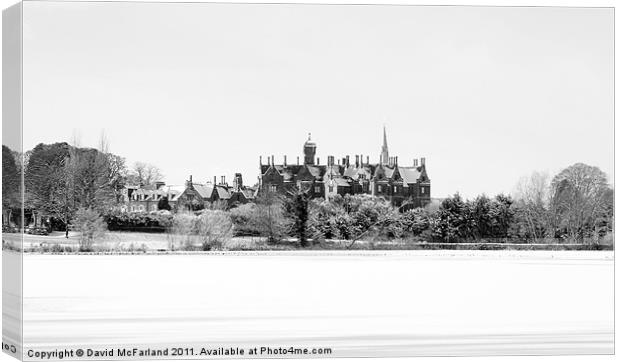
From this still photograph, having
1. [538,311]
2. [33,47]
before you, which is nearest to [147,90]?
[33,47]

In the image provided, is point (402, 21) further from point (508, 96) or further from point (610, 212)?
point (610, 212)

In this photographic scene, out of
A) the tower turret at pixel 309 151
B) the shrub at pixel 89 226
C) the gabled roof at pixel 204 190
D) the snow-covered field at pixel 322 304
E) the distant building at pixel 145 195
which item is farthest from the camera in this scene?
the distant building at pixel 145 195

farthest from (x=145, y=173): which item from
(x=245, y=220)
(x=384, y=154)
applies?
(x=384, y=154)

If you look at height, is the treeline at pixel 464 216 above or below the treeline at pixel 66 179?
below

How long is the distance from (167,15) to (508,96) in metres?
4.99

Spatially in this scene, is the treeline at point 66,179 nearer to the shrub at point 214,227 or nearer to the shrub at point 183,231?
the shrub at point 183,231

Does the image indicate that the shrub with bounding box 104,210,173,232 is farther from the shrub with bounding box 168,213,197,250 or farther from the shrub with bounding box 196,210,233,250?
the shrub with bounding box 196,210,233,250

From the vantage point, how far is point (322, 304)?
1098cm

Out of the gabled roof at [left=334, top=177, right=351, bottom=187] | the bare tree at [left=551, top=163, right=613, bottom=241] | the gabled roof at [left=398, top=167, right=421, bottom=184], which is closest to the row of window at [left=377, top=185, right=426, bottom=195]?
the gabled roof at [left=398, top=167, right=421, bottom=184]

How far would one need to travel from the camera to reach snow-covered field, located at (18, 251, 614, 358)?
1040cm

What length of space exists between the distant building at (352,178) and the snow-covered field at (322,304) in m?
2.11

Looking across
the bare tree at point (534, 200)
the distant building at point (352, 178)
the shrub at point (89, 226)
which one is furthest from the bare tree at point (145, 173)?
the bare tree at point (534, 200)

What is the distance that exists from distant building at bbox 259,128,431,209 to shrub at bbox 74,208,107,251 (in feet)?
8.84

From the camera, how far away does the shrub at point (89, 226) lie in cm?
1304
